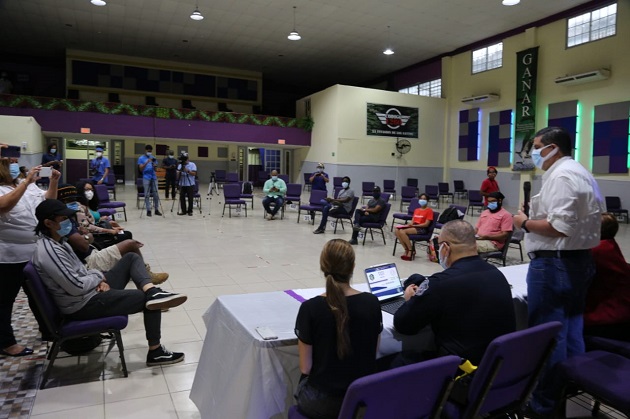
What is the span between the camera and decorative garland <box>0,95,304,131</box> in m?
15.9

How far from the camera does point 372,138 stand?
1855cm

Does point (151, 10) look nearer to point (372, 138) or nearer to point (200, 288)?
point (372, 138)

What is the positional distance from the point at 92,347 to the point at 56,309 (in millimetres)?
734

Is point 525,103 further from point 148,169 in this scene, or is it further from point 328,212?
point 148,169

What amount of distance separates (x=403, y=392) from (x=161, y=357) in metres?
2.22

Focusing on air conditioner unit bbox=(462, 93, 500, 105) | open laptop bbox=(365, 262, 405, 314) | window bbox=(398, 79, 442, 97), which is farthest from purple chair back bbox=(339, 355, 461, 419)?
window bbox=(398, 79, 442, 97)

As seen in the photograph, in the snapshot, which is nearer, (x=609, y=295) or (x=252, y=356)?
(x=252, y=356)

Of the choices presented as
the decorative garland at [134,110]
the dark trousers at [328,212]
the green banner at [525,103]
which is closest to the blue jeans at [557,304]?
the dark trousers at [328,212]

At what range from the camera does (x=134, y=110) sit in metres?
17.4

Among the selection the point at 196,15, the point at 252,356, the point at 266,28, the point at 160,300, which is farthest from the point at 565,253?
the point at 266,28

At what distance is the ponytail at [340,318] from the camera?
1.64 metres

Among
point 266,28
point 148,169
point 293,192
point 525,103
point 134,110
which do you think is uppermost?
point 266,28

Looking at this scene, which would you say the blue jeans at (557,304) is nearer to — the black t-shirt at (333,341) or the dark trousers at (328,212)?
the black t-shirt at (333,341)

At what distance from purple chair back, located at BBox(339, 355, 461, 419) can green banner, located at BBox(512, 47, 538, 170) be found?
14990 mm
